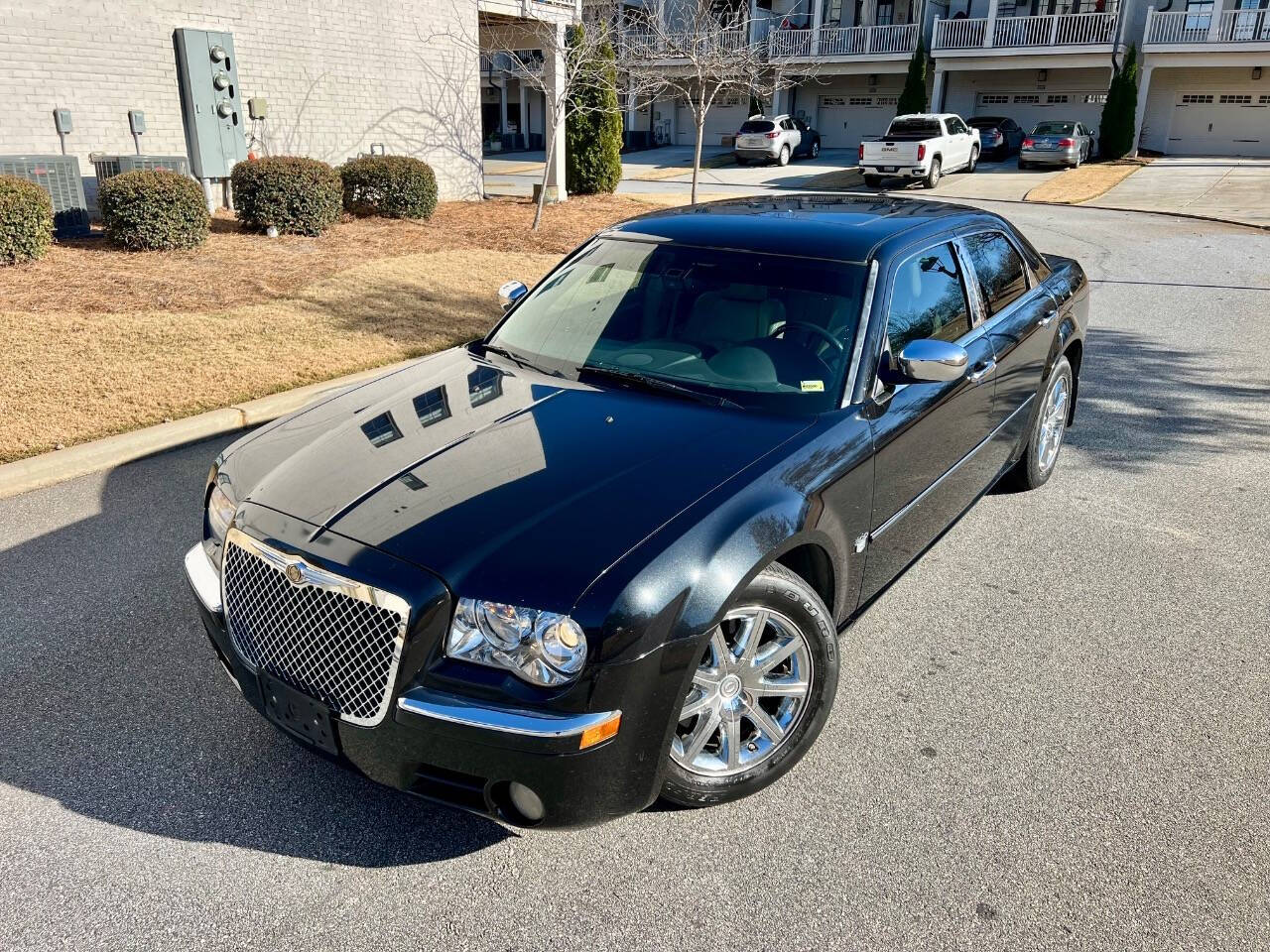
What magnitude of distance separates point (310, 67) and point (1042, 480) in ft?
47.2

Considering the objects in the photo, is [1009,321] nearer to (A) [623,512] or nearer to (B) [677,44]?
(A) [623,512]

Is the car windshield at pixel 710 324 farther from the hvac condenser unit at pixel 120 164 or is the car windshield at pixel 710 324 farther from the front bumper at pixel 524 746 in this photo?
the hvac condenser unit at pixel 120 164

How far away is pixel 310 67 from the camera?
15820mm

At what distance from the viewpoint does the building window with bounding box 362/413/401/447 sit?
3316 millimetres

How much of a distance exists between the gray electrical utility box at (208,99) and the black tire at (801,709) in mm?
13725

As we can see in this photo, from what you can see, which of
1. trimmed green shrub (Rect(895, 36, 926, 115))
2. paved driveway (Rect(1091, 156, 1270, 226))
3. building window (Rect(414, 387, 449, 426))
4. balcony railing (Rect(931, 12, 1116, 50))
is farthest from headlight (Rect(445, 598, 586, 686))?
balcony railing (Rect(931, 12, 1116, 50))

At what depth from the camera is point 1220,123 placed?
3600cm

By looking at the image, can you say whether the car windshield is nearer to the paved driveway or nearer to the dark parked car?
the paved driveway

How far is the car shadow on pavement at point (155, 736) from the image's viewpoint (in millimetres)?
2904

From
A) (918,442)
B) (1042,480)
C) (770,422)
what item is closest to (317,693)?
(770,422)

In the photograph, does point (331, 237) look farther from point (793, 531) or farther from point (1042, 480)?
point (793, 531)

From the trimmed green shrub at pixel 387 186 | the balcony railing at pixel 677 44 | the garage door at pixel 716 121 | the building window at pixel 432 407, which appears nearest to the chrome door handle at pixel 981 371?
the building window at pixel 432 407

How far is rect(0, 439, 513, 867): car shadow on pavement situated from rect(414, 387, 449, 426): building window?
1215 mm

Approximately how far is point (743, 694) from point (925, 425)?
149 cm
